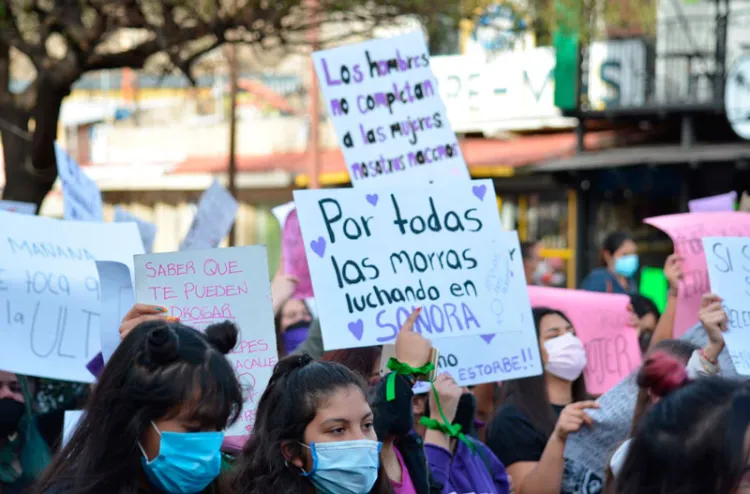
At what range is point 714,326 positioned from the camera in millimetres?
4441

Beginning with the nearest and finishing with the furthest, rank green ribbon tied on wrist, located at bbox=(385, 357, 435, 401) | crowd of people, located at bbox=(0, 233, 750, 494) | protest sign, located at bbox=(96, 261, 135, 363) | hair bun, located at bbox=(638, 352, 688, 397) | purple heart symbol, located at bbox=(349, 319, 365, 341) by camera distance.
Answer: crowd of people, located at bbox=(0, 233, 750, 494) → hair bun, located at bbox=(638, 352, 688, 397) → protest sign, located at bbox=(96, 261, 135, 363) → green ribbon tied on wrist, located at bbox=(385, 357, 435, 401) → purple heart symbol, located at bbox=(349, 319, 365, 341)

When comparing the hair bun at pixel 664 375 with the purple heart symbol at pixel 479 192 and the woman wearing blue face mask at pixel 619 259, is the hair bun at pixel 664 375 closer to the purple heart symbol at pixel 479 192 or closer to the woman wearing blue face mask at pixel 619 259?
the purple heart symbol at pixel 479 192

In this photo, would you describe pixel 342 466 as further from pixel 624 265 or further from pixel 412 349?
pixel 624 265

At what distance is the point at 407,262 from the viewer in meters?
4.74

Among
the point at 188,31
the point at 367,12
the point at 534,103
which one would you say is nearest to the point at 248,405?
the point at 188,31

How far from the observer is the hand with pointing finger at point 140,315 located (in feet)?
11.2

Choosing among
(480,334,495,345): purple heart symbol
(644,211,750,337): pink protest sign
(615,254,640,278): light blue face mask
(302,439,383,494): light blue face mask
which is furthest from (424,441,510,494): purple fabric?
(615,254,640,278): light blue face mask

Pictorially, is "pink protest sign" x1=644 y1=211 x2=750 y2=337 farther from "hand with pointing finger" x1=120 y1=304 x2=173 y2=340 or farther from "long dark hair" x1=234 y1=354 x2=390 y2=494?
"hand with pointing finger" x1=120 y1=304 x2=173 y2=340

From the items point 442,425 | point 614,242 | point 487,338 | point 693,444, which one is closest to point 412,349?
point 442,425

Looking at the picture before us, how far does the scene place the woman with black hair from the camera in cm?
438

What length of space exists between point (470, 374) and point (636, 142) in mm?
13466

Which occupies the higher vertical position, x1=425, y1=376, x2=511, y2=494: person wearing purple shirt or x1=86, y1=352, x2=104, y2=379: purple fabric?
x1=86, y1=352, x2=104, y2=379: purple fabric

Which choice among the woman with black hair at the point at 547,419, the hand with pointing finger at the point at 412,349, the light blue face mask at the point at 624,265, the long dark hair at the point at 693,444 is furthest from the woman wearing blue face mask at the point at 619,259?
the long dark hair at the point at 693,444

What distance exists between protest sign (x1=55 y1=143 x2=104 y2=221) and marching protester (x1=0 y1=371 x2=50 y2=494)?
172cm
